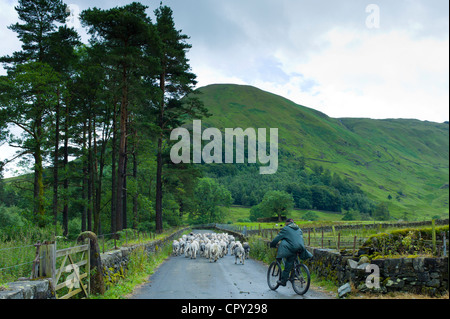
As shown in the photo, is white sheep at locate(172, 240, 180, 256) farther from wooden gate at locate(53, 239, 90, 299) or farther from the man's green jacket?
the man's green jacket

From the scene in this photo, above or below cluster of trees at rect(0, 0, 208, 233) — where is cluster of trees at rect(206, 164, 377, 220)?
below

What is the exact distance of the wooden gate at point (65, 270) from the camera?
296 inches

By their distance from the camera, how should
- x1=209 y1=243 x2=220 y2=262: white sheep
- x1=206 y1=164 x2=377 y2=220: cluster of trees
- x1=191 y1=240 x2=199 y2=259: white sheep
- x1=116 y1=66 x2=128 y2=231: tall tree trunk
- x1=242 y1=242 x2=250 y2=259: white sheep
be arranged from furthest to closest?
x1=206 y1=164 x2=377 y2=220: cluster of trees, x1=116 y1=66 x2=128 y2=231: tall tree trunk, x1=191 y1=240 x2=199 y2=259: white sheep, x1=242 y1=242 x2=250 y2=259: white sheep, x1=209 y1=243 x2=220 y2=262: white sheep

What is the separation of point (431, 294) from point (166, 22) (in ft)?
94.3

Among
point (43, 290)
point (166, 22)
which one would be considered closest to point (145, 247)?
point (43, 290)

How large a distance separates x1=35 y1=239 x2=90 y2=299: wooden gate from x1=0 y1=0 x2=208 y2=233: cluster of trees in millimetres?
→ 14374

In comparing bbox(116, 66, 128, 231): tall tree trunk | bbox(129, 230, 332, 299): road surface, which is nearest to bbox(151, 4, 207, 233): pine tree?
bbox(116, 66, 128, 231): tall tree trunk

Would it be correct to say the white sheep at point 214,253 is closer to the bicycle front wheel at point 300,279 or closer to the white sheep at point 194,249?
the white sheep at point 194,249

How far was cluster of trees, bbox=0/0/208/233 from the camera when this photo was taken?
78.3 ft

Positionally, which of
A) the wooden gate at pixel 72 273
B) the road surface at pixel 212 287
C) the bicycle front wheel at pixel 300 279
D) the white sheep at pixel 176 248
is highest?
the wooden gate at pixel 72 273

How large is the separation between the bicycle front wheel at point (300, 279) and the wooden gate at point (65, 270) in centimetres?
526

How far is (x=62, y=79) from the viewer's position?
29484 mm

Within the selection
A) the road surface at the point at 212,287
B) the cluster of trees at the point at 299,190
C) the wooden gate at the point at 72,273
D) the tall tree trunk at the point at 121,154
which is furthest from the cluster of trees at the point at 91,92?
the cluster of trees at the point at 299,190

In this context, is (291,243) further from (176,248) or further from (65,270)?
(176,248)
